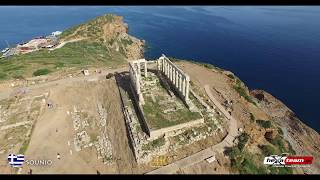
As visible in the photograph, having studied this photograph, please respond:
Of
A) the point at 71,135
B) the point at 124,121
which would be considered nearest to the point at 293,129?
the point at 124,121

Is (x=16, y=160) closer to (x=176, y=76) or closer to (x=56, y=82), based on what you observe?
(x=56, y=82)

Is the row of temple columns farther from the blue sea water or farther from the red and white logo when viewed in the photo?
the blue sea water

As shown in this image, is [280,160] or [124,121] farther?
[124,121]

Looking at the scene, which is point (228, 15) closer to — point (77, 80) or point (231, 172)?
point (77, 80)

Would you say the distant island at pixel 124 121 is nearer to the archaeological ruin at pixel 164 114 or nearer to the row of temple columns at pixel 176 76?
the archaeological ruin at pixel 164 114

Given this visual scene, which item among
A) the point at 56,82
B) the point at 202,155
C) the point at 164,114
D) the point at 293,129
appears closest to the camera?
the point at 202,155

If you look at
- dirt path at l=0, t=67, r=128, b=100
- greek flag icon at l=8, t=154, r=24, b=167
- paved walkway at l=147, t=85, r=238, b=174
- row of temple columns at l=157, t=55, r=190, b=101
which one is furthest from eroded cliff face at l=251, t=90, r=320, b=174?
greek flag icon at l=8, t=154, r=24, b=167
